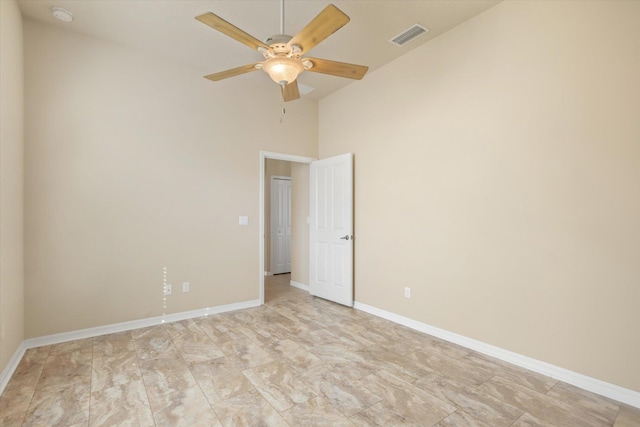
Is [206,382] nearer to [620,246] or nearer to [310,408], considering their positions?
[310,408]

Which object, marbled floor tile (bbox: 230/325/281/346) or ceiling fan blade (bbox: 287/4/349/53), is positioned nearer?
ceiling fan blade (bbox: 287/4/349/53)

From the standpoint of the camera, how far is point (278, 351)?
277 centimetres

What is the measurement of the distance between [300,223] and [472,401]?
3.70 meters

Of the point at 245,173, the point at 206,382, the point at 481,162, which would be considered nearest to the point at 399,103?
the point at 481,162

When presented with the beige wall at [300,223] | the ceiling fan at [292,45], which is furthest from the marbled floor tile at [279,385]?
the beige wall at [300,223]

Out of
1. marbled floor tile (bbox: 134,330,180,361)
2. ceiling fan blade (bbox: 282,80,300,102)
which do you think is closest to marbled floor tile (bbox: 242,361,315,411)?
marbled floor tile (bbox: 134,330,180,361)

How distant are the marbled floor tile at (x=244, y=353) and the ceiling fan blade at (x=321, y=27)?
248cm

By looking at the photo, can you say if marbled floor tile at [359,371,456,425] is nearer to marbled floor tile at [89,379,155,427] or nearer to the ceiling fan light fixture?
marbled floor tile at [89,379,155,427]

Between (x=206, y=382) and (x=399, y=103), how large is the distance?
11.3 ft

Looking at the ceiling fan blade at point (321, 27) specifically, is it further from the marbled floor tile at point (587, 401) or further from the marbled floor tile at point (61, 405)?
the marbled floor tile at point (587, 401)

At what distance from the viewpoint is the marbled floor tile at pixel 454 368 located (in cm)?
231

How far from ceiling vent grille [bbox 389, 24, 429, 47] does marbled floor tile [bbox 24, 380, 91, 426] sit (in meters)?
4.06

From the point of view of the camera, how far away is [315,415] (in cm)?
186

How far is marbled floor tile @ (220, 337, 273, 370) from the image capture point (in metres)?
2.56
